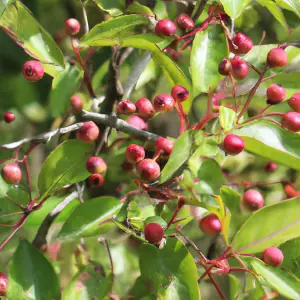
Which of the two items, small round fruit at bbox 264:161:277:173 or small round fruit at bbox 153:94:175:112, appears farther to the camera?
small round fruit at bbox 264:161:277:173

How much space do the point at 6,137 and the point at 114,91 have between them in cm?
36

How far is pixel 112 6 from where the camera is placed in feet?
3.35

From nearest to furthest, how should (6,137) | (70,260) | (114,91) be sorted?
(114,91), (70,260), (6,137)

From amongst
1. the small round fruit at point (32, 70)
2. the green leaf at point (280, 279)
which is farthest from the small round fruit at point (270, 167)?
the small round fruit at point (32, 70)

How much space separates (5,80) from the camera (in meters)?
1.33

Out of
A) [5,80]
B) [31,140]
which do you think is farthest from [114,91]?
[5,80]

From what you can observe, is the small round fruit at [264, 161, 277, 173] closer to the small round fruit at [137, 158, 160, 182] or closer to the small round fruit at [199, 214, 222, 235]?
the small round fruit at [199, 214, 222, 235]

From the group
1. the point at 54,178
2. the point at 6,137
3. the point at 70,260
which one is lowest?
the point at 70,260

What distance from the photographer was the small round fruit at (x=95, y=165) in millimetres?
927

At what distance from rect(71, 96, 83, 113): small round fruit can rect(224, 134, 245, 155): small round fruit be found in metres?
0.25

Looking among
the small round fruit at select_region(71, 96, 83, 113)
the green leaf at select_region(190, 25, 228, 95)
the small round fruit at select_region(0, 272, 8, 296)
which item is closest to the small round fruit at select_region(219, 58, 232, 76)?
the green leaf at select_region(190, 25, 228, 95)

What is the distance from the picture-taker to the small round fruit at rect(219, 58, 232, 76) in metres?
0.96

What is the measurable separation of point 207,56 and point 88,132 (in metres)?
0.23

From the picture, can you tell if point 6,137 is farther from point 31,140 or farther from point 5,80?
point 31,140
